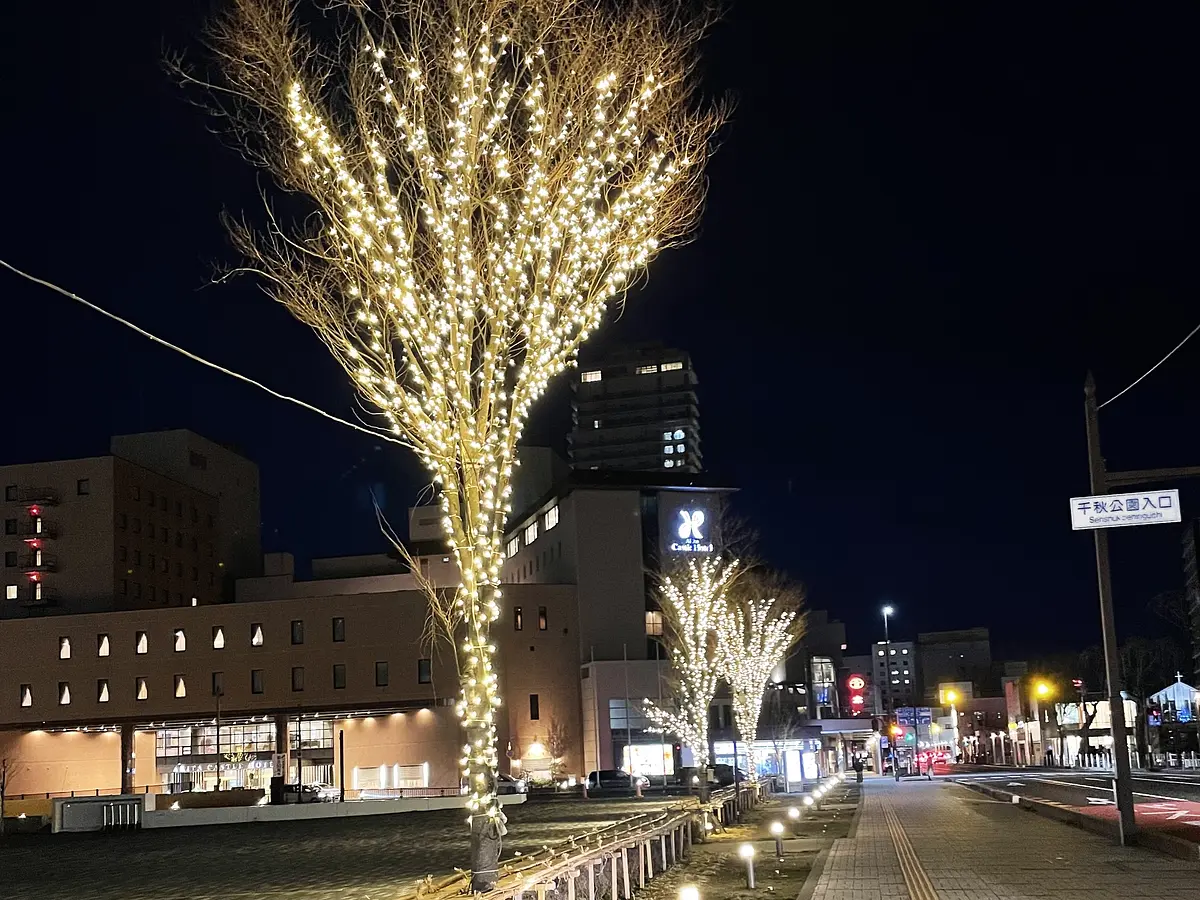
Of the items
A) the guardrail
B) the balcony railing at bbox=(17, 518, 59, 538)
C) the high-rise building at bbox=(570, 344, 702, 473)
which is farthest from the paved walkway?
the high-rise building at bbox=(570, 344, 702, 473)

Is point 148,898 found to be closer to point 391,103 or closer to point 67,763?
point 391,103

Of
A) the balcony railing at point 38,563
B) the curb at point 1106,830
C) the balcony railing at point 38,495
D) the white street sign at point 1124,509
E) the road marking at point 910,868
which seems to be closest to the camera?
the road marking at point 910,868

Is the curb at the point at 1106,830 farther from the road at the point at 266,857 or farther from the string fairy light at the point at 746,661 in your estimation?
the road at the point at 266,857

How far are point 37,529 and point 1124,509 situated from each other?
99819 mm

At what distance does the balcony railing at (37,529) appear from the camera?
106 m

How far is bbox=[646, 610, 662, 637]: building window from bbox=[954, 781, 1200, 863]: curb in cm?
4939

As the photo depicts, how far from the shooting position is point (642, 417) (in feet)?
644

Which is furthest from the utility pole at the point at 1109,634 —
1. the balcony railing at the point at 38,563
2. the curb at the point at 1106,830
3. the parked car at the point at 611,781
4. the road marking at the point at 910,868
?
the balcony railing at the point at 38,563

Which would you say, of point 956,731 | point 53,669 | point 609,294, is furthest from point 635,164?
point 956,731

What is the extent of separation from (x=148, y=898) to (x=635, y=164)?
763 inches

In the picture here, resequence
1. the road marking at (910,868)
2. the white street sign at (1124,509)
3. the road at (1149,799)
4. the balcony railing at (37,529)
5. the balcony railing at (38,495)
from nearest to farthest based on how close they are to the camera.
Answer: the road marking at (910,868) < the white street sign at (1124,509) < the road at (1149,799) < the balcony railing at (37,529) < the balcony railing at (38,495)

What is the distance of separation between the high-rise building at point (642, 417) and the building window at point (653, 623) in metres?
96.3

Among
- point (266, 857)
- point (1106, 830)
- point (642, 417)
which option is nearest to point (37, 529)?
point (266, 857)

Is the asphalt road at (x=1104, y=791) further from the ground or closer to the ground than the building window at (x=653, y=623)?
closer to the ground
